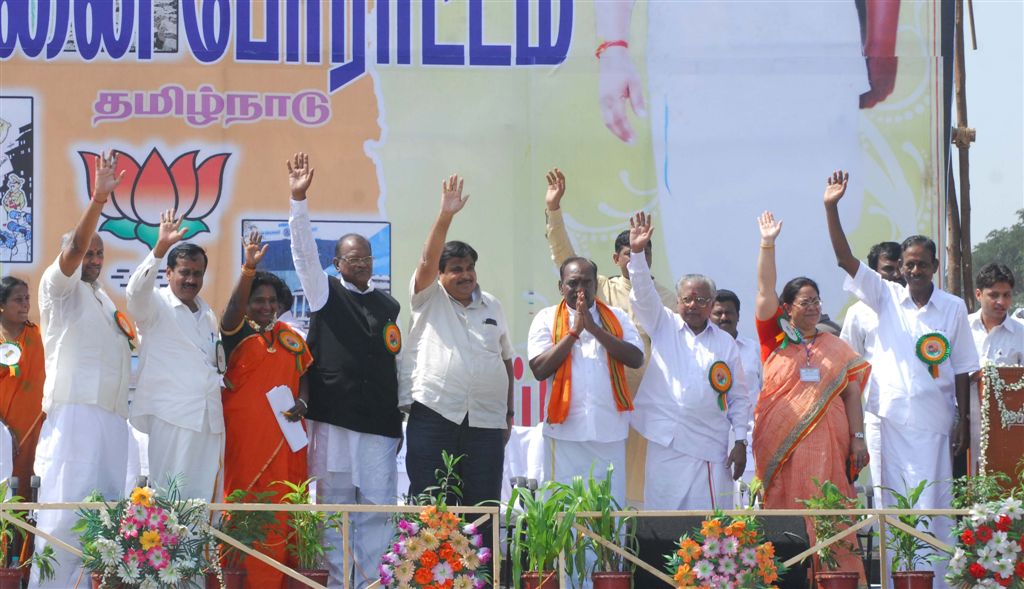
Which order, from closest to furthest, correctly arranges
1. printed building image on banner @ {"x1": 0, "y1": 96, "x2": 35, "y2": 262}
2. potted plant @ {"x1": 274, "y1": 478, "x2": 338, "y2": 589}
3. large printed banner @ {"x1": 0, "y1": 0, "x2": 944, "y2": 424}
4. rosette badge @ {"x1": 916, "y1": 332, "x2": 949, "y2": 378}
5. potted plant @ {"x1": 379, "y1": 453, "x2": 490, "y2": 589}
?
potted plant @ {"x1": 379, "y1": 453, "x2": 490, "y2": 589}
potted plant @ {"x1": 274, "y1": 478, "x2": 338, "y2": 589}
rosette badge @ {"x1": 916, "y1": 332, "x2": 949, "y2": 378}
printed building image on banner @ {"x1": 0, "y1": 96, "x2": 35, "y2": 262}
large printed banner @ {"x1": 0, "y1": 0, "x2": 944, "y2": 424}

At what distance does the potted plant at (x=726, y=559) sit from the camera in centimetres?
532

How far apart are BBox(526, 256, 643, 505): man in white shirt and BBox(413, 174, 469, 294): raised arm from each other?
2.03 feet

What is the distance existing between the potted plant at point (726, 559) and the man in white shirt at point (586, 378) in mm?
960

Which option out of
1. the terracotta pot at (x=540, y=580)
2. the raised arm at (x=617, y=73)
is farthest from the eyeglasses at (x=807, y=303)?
the raised arm at (x=617, y=73)

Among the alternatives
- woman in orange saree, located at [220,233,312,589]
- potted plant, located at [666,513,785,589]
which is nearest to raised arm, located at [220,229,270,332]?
woman in orange saree, located at [220,233,312,589]

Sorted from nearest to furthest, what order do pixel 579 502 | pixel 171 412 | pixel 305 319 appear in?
pixel 579 502
pixel 171 412
pixel 305 319

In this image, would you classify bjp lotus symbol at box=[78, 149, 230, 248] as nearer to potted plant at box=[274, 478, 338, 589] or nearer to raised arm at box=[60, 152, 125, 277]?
raised arm at box=[60, 152, 125, 277]

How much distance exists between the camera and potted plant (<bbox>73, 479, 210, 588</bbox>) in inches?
209

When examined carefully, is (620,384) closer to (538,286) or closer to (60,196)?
(538,286)

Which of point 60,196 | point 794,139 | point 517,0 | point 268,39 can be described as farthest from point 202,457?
point 794,139

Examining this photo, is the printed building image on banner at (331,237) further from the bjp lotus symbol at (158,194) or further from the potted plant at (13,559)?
the potted plant at (13,559)

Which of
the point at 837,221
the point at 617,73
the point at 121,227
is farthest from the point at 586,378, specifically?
the point at 121,227

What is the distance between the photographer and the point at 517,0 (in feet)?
26.3

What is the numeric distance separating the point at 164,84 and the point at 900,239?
4.40m
